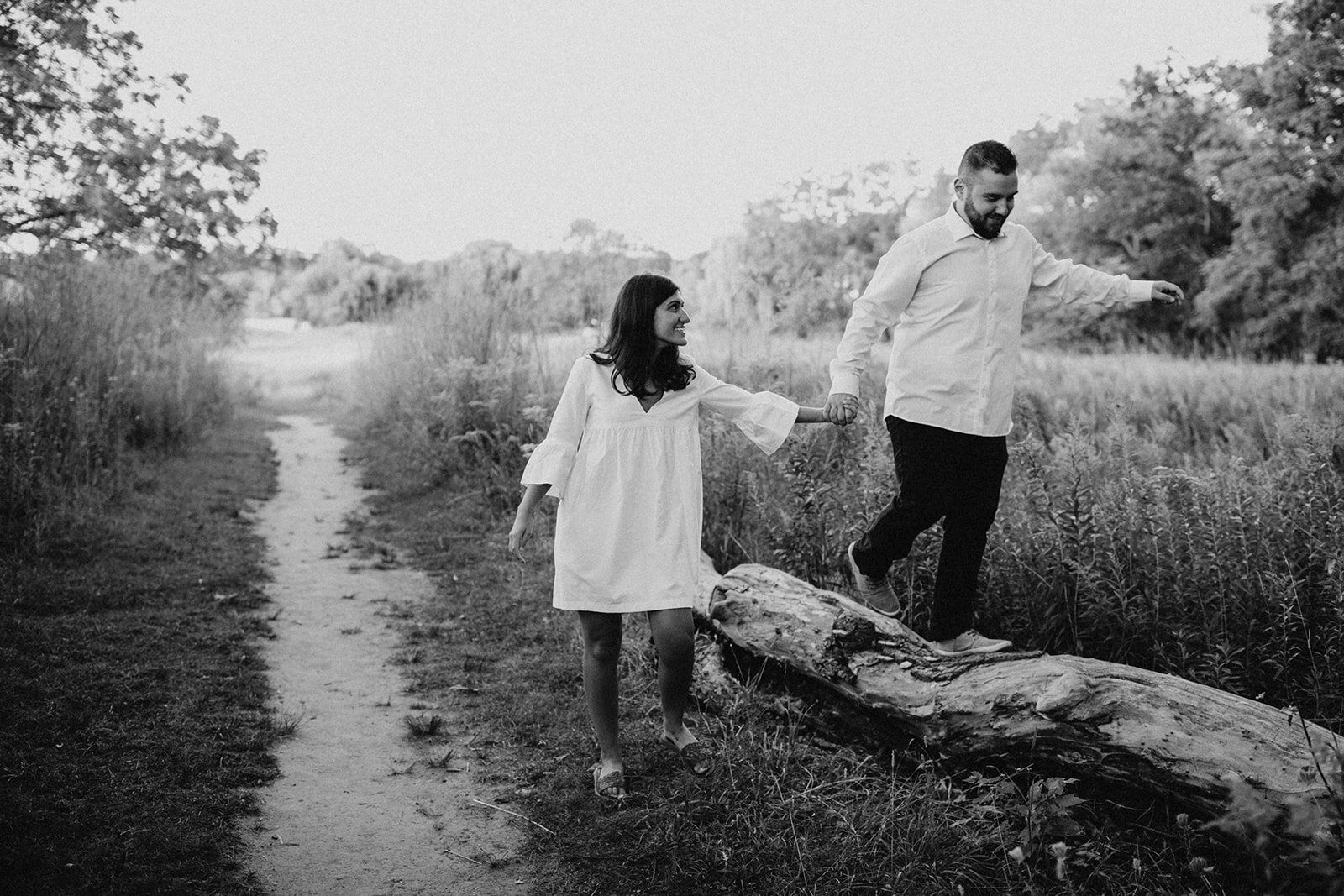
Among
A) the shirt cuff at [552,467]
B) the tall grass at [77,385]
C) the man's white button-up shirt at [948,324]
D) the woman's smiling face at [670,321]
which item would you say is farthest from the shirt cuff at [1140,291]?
the tall grass at [77,385]

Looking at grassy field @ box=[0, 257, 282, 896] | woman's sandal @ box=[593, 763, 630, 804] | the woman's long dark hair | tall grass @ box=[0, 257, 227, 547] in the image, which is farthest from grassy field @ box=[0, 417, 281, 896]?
the woman's long dark hair

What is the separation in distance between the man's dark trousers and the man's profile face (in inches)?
34.9

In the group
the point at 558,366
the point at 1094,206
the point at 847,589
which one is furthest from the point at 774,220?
the point at 847,589

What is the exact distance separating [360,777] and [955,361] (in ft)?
10.1

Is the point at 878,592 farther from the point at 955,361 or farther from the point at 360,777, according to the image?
the point at 360,777

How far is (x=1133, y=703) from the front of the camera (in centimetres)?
325

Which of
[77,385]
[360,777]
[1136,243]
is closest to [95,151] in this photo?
[77,385]

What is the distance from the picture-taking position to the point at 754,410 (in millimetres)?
3957

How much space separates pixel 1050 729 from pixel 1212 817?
540 mm

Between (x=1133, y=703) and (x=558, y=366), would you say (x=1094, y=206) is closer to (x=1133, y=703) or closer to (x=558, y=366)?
(x=558, y=366)

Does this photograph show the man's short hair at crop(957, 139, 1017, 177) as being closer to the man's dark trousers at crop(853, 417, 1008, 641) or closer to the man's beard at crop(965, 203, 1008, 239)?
the man's beard at crop(965, 203, 1008, 239)

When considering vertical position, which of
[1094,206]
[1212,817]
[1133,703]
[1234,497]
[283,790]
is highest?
[1094,206]

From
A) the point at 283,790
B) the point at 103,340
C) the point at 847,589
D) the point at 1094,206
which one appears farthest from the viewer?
the point at 1094,206

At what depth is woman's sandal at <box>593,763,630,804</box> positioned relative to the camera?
12.3 ft
